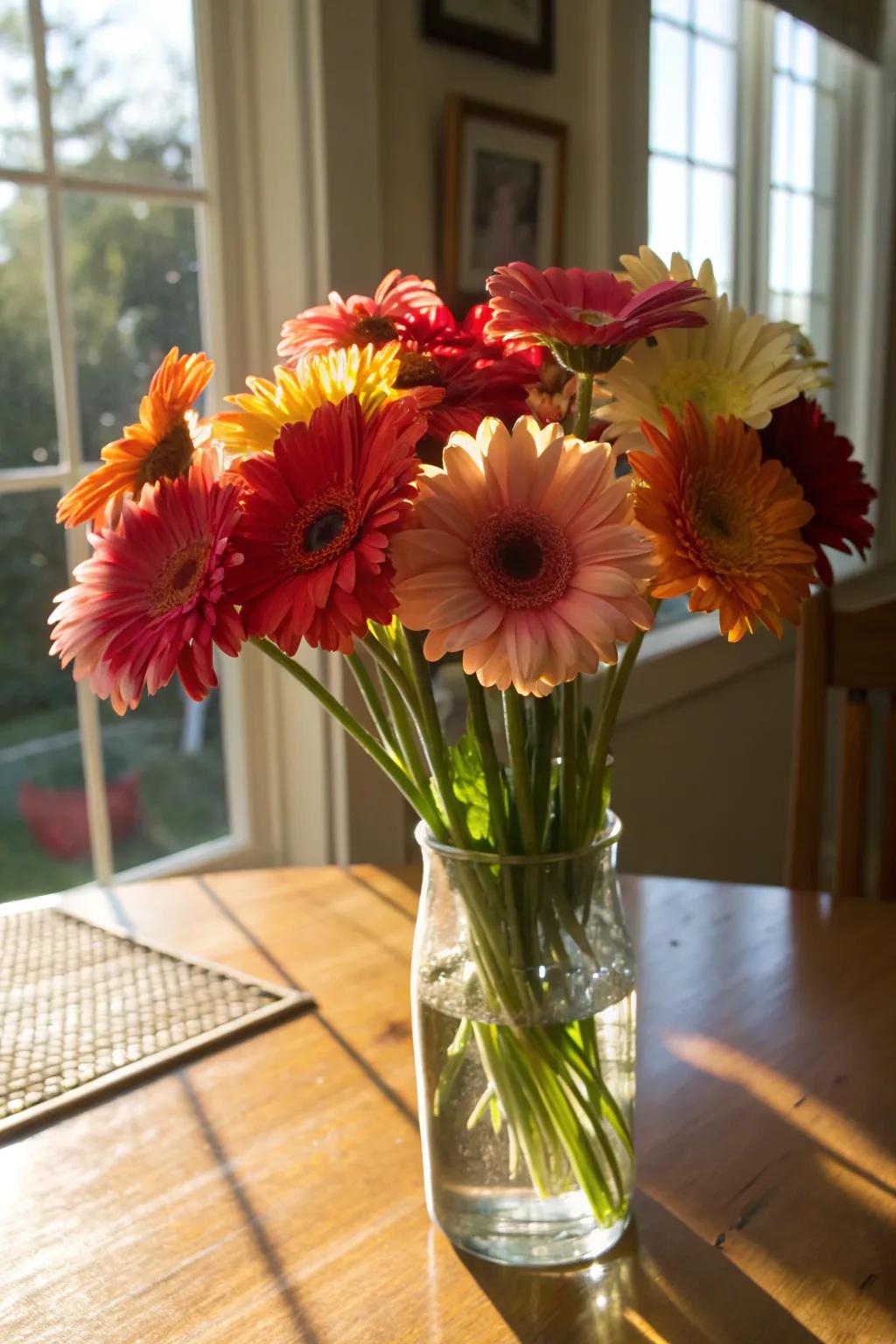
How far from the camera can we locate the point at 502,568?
1.64ft

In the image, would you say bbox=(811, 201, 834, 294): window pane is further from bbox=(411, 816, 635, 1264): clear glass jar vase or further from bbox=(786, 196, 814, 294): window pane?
bbox=(411, 816, 635, 1264): clear glass jar vase

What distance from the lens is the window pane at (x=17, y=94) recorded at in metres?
1.40

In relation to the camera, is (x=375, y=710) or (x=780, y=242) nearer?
(x=375, y=710)

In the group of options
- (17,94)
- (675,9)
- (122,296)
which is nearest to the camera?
(17,94)

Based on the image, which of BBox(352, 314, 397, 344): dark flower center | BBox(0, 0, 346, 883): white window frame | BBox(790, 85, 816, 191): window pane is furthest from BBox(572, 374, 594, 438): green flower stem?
BBox(790, 85, 816, 191): window pane

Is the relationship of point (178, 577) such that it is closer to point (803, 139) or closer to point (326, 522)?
point (326, 522)

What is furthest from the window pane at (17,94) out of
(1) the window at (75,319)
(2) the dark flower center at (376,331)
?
(2) the dark flower center at (376,331)

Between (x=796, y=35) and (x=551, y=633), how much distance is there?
274 centimetres

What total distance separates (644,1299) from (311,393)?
0.48m

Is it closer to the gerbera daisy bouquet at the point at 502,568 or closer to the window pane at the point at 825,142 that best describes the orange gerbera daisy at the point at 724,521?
the gerbera daisy bouquet at the point at 502,568

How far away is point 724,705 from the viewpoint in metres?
2.50

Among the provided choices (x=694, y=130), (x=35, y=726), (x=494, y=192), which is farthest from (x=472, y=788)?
(x=694, y=130)

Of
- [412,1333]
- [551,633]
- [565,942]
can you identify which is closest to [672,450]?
[551,633]

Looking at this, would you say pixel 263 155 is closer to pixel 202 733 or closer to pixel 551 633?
pixel 202 733
